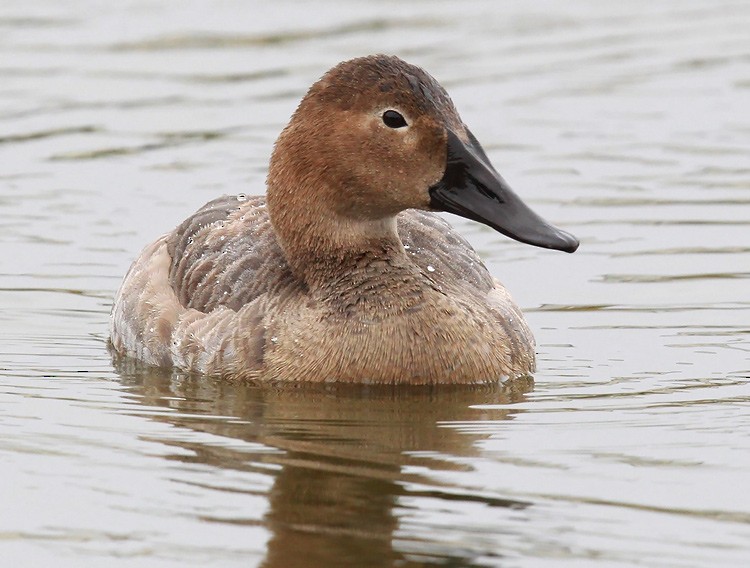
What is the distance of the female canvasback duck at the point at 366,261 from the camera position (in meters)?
10.2

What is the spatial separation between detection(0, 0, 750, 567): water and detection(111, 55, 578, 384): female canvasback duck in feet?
0.75

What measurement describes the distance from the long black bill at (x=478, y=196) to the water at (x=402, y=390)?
3.13 ft

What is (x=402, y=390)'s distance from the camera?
10219 millimetres

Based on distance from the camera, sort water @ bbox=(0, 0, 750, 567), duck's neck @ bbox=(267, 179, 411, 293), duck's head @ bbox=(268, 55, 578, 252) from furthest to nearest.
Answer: duck's neck @ bbox=(267, 179, 411, 293) < duck's head @ bbox=(268, 55, 578, 252) < water @ bbox=(0, 0, 750, 567)

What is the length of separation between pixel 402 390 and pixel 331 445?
119 centimetres

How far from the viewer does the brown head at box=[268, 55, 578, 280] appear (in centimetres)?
1015

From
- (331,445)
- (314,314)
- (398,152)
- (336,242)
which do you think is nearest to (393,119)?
(398,152)

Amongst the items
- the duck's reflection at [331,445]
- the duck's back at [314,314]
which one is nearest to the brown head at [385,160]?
the duck's back at [314,314]

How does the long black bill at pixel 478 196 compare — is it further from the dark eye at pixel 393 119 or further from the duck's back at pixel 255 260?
the duck's back at pixel 255 260

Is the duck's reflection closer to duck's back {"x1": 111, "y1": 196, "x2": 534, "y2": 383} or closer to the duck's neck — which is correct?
duck's back {"x1": 111, "y1": 196, "x2": 534, "y2": 383}

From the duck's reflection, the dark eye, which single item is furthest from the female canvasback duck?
the duck's reflection

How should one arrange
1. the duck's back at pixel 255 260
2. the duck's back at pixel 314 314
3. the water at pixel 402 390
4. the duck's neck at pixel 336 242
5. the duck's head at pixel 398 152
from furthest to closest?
the duck's back at pixel 255 260 → the duck's neck at pixel 336 242 → the duck's back at pixel 314 314 → the duck's head at pixel 398 152 → the water at pixel 402 390

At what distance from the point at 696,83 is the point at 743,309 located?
6.51m

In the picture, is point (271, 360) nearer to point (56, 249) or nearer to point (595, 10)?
point (56, 249)
